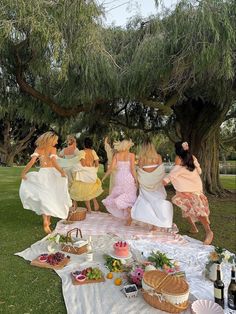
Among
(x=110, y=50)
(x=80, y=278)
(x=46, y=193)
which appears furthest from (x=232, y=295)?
(x=110, y=50)

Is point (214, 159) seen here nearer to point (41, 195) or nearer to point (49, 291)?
point (41, 195)

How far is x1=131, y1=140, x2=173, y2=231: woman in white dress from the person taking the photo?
204 inches

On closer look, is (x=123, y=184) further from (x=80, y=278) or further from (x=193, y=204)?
(x=80, y=278)

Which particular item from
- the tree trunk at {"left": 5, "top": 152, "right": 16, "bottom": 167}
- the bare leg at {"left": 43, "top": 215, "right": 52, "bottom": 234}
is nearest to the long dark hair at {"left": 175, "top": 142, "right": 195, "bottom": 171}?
the bare leg at {"left": 43, "top": 215, "right": 52, "bottom": 234}

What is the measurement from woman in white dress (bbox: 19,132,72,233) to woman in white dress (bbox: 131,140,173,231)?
1.39m

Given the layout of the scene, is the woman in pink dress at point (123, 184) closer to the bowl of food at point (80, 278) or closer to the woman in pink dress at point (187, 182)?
the woman in pink dress at point (187, 182)

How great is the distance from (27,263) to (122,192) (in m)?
2.46

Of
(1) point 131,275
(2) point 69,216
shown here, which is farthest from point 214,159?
(1) point 131,275

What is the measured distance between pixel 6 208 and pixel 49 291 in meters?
4.98

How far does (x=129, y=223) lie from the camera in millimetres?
5957

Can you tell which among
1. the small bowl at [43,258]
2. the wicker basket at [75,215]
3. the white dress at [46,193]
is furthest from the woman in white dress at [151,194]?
the small bowl at [43,258]

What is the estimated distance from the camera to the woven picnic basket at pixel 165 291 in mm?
2787

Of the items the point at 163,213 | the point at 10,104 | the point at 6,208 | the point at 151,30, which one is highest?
the point at 151,30

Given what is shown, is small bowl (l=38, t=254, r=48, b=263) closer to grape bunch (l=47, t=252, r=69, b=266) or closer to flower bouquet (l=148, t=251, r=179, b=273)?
grape bunch (l=47, t=252, r=69, b=266)
